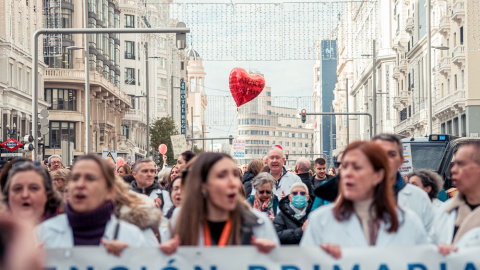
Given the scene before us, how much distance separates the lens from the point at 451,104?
50250 mm

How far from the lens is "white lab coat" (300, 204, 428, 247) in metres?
4.64

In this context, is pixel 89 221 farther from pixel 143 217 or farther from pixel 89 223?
pixel 143 217

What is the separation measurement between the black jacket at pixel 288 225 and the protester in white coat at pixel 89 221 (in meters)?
3.96

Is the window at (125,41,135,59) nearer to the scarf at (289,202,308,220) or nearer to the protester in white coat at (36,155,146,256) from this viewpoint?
the scarf at (289,202,308,220)

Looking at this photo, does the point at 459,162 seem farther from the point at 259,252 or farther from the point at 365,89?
the point at 365,89

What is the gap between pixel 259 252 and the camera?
4691 millimetres

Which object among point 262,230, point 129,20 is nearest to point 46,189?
point 262,230

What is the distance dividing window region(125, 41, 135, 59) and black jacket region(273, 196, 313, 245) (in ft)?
249

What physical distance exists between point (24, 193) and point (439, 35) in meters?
53.9

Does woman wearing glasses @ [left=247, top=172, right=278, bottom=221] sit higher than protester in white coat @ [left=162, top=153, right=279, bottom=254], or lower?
lower

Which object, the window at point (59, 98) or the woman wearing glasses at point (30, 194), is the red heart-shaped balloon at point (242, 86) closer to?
the woman wearing glasses at point (30, 194)

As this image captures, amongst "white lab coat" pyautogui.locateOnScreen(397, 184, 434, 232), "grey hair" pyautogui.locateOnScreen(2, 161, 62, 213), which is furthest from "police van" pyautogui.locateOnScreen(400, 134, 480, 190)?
"grey hair" pyautogui.locateOnScreen(2, 161, 62, 213)

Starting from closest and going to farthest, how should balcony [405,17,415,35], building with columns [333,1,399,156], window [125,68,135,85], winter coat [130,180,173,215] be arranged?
winter coat [130,180,173,215] → balcony [405,17,415,35] → building with columns [333,1,399,156] → window [125,68,135,85]

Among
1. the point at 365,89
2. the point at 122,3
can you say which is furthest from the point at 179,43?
the point at 365,89
